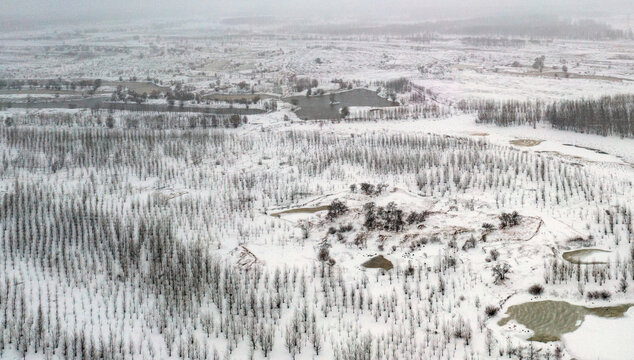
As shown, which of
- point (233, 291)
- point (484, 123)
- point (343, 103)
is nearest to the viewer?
point (233, 291)

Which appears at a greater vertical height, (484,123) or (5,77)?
(5,77)

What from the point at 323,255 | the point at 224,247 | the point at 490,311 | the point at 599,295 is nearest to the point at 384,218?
the point at 323,255

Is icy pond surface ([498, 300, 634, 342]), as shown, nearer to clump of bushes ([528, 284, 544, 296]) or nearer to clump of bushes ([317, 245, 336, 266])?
clump of bushes ([528, 284, 544, 296])

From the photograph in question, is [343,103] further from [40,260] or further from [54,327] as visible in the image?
[54,327]

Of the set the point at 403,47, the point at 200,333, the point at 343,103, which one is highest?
the point at 403,47

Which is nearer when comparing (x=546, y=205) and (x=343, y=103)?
(x=546, y=205)

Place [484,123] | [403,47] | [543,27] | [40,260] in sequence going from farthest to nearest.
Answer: [543,27], [403,47], [484,123], [40,260]

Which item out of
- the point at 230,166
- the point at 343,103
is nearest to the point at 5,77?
the point at 343,103
